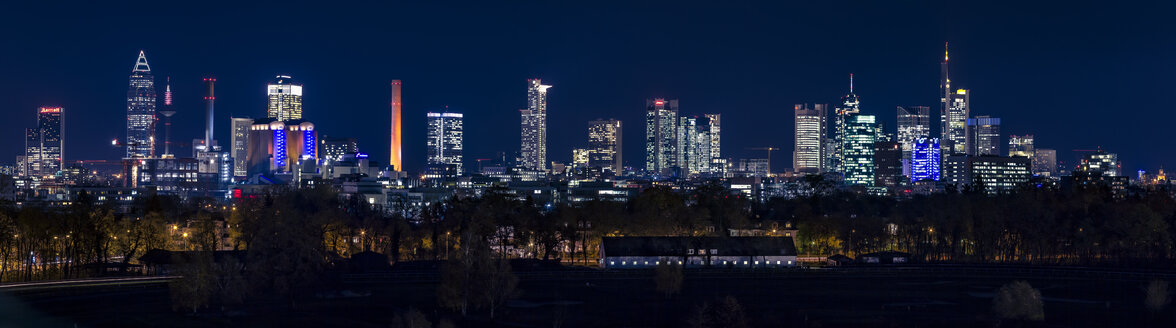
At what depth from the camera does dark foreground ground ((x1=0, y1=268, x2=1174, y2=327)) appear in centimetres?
6259

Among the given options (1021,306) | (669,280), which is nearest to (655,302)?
(669,280)

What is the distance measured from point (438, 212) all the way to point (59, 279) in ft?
151

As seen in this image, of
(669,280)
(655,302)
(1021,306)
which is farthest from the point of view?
(669,280)

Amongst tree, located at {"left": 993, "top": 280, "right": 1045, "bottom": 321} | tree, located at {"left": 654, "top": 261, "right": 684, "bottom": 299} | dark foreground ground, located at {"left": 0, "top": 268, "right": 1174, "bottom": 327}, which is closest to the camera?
dark foreground ground, located at {"left": 0, "top": 268, "right": 1174, "bottom": 327}

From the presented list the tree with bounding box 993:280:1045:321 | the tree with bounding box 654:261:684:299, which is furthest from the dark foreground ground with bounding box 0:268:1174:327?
the tree with bounding box 993:280:1045:321

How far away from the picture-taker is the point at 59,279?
254ft

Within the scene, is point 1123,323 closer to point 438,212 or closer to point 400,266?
point 400,266

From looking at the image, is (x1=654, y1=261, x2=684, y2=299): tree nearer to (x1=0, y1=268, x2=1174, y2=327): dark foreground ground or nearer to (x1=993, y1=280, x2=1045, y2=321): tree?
(x1=0, y1=268, x2=1174, y2=327): dark foreground ground

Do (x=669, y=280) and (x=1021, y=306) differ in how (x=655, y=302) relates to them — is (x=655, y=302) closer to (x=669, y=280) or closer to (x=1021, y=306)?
(x=669, y=280)

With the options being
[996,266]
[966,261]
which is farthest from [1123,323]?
[966,261]

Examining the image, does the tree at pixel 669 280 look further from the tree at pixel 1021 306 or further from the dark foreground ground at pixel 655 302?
the tree at pixel 1021 306

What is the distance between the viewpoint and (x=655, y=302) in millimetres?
70688

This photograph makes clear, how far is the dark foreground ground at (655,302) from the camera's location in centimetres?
6259

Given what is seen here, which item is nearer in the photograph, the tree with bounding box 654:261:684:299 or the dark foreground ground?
the dark foreground ground
